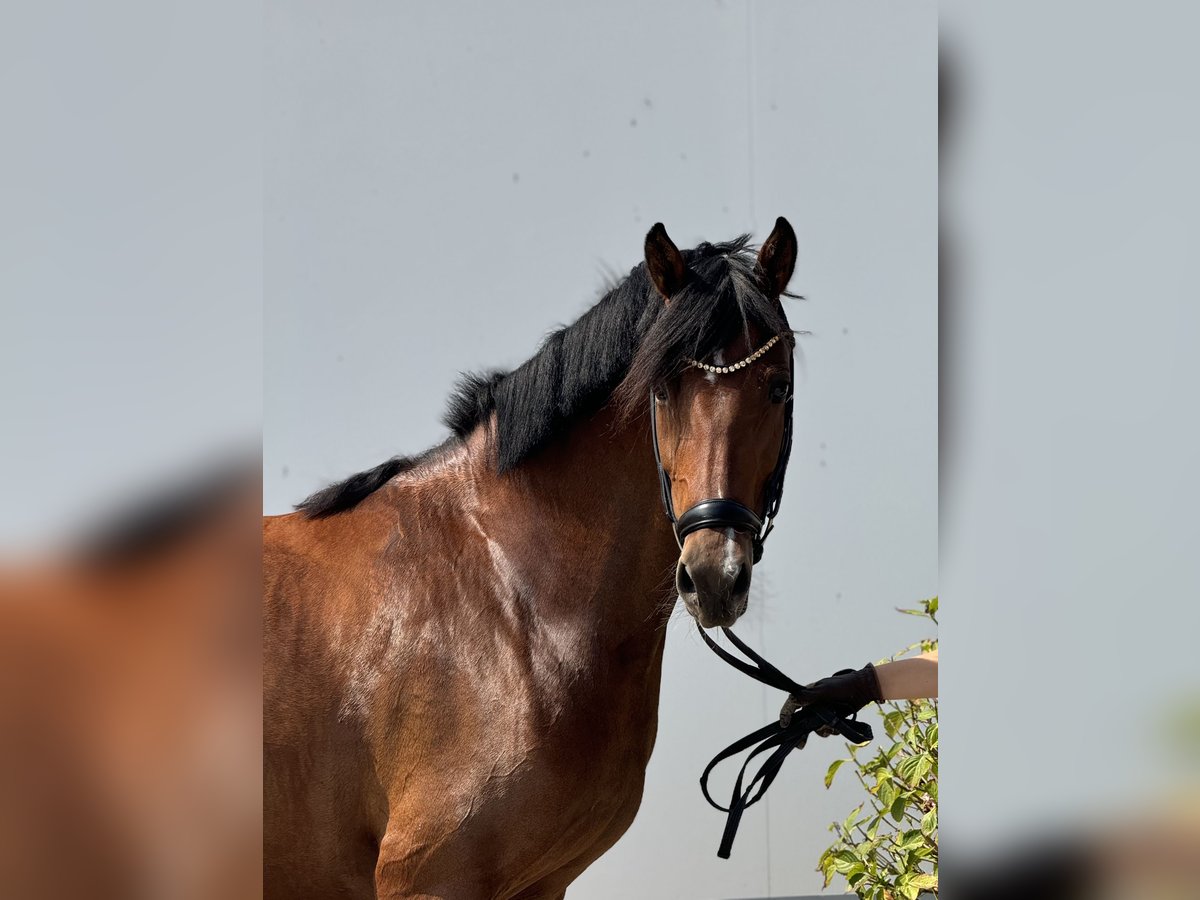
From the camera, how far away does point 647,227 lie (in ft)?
A: 11.7

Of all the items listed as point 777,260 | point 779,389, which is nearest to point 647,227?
point 777,260

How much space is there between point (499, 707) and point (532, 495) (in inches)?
16.2

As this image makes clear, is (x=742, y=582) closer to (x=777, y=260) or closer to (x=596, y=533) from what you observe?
(x=596, y=533)

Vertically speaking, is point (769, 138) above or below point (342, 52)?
below

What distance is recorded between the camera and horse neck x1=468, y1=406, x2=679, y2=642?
1.94 meters

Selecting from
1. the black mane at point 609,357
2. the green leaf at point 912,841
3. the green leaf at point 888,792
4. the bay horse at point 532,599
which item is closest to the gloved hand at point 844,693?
the bay horse at point 532,599

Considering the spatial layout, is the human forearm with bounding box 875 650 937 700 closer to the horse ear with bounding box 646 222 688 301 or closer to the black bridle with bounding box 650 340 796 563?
the black bridle with bounding box 650 340 796 563

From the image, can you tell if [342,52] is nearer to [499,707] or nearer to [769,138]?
[769,138]
